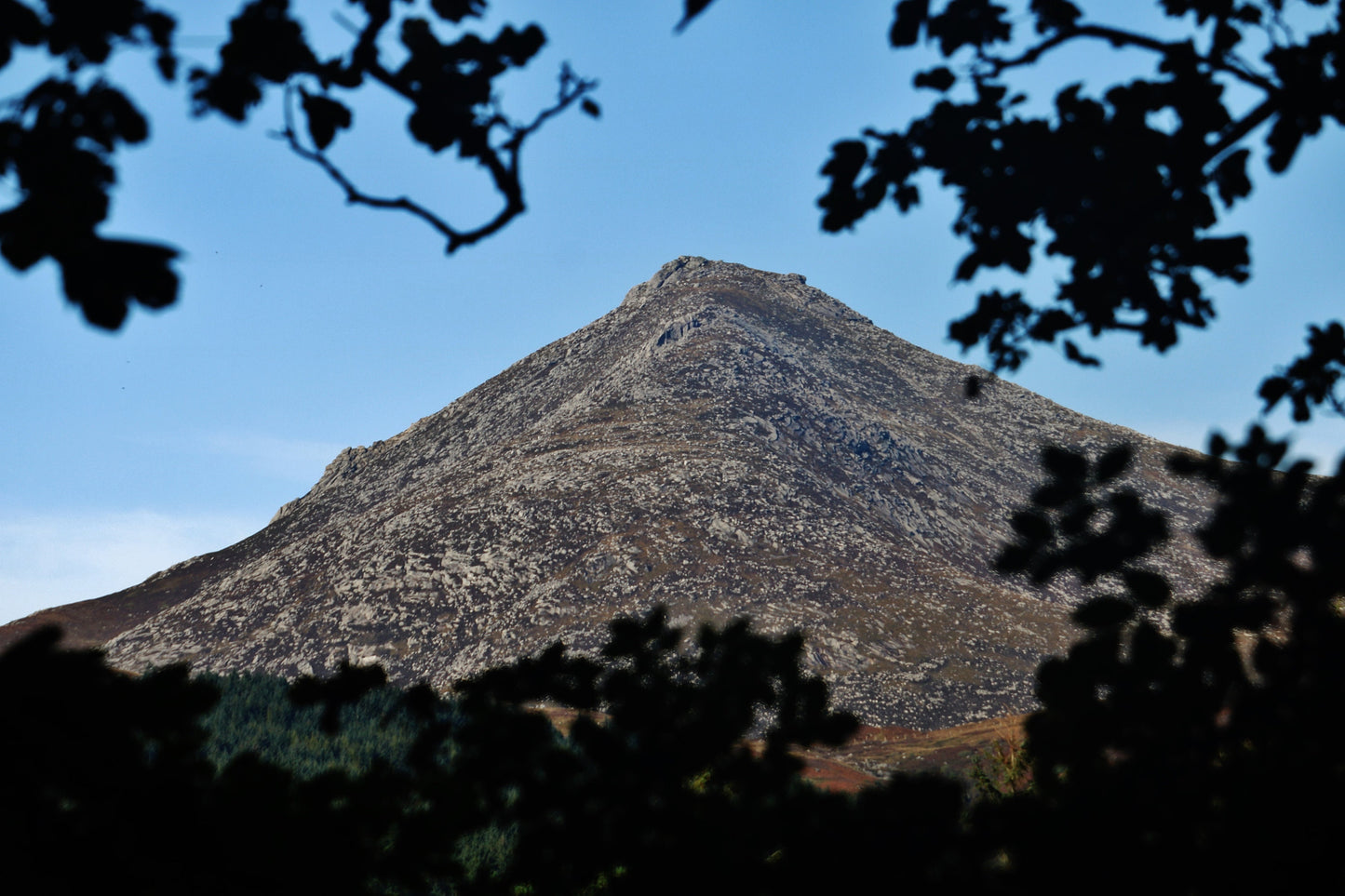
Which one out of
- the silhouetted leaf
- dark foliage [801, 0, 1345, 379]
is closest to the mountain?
dark foliage [801, 0, 1345, 379]

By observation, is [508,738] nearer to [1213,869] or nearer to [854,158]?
→ [1213,869]

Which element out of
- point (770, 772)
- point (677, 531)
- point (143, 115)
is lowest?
point (770, 772)

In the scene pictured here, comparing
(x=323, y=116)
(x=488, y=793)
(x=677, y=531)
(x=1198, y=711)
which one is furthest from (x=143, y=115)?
(x=677, y=531)

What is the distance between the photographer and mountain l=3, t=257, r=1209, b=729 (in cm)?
4472

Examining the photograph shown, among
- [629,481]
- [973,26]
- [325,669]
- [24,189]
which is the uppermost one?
[629,481]

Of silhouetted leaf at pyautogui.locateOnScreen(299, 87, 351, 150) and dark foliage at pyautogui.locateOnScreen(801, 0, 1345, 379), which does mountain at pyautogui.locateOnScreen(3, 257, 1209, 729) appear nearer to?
dark foliage at pyautogui.locateOnScreen(801, 0, 1345, 379)

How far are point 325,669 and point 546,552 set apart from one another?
1432cm

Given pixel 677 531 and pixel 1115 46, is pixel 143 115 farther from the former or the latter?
pixel 677 531

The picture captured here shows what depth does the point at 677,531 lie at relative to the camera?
2058 inches

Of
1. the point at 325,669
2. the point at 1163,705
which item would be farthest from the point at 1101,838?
the point at 325,669

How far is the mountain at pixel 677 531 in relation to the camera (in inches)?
1761

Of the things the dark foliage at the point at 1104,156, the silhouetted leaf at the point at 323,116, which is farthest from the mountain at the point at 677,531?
the silhouetted leaf at the point at 323,116

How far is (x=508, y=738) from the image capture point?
2891 mm

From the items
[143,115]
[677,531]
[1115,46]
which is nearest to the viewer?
[143,115]
